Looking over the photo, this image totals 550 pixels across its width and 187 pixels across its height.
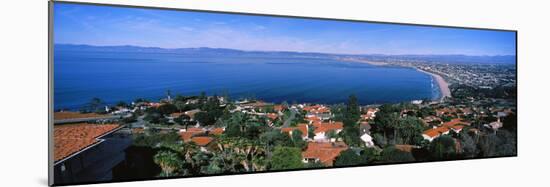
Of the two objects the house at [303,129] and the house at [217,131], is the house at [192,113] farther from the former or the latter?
the house at [303,129]

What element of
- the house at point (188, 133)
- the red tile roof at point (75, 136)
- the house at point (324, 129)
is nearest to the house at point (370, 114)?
the house at point (324, 129)

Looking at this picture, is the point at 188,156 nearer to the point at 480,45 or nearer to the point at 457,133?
the point at 457,133

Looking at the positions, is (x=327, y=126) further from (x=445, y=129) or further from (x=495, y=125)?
(x=495, y=125)

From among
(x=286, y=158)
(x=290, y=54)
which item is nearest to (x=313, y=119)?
(x=286, y=158)

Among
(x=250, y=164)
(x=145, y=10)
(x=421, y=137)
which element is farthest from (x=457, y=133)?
(x=145, y=10)

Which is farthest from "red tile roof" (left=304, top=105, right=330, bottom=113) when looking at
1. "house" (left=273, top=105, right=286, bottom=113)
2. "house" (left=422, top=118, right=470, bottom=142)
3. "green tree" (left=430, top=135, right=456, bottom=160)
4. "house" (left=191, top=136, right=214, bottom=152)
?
"green tree" (left=430, top=135, right=456, bottom=160)
